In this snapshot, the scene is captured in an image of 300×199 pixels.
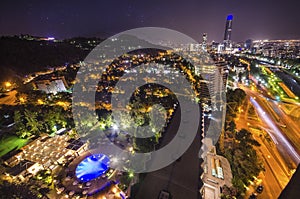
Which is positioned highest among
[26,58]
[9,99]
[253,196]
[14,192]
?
[26,58]

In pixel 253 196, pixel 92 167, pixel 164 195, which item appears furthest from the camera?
pixel 92 167

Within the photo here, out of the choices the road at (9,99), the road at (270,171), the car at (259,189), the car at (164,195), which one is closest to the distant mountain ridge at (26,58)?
the road at (9,99)

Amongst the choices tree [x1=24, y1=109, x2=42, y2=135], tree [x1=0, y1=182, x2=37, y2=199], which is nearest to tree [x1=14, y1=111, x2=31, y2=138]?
tree [x1=24, y1=109, x2=42, y2=135]

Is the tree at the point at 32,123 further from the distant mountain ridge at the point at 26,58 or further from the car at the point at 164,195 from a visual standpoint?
the distant mountain ridge at the point at 26,58

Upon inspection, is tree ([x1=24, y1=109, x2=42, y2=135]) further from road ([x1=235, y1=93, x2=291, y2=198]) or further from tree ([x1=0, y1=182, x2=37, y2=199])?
road ([x1=235, y1=93, x2=291, y2=198])

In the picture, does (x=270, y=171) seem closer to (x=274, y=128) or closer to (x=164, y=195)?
(x=274, y=128)

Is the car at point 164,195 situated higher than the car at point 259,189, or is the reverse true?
the car at point 164,195

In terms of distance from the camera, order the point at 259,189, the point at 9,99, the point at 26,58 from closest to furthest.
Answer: the point at 259,189 < the point at 9,99 < the point at 26,58

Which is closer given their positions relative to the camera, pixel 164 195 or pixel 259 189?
pixel 164 195

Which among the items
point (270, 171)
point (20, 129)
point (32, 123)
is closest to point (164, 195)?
point (270, 171)

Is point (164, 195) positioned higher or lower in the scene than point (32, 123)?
lower
